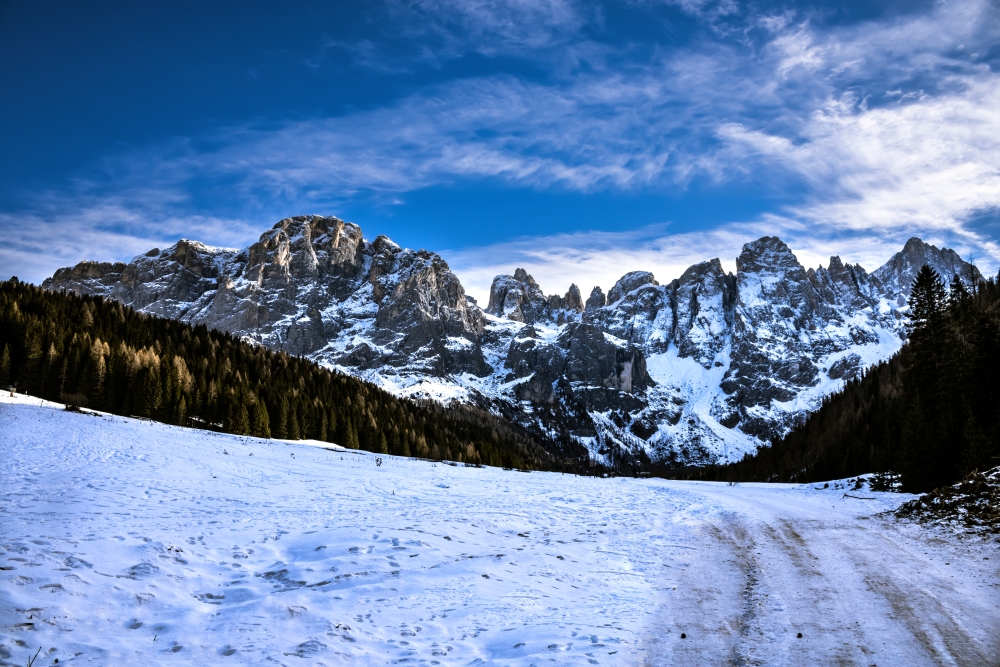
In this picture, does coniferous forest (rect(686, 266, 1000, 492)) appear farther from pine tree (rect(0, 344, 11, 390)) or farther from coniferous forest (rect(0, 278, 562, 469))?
pine tree (rect(0, 344, 11, 390))

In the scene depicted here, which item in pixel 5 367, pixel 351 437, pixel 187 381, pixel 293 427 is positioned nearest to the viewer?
pixel 5 367

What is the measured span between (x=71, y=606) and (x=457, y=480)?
74.5 ft

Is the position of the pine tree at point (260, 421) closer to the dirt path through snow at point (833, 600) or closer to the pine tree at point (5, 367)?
the pine tree at point (5, 367)

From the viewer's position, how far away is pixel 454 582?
11086mm

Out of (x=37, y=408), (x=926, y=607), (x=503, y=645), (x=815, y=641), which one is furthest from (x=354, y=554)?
(x=37, y=408)

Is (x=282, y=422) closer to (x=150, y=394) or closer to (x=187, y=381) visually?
(x=187, y=381)

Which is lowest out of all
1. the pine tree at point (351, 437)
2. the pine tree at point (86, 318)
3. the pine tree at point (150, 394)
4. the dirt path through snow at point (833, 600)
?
the pine tree at point (351, 437)

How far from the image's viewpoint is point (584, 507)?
2088 centimetres

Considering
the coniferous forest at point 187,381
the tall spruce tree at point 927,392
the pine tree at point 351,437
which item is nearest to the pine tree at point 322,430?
the coniferous forest at point 187,381

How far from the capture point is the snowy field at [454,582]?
307 inches

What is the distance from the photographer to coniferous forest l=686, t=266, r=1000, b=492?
29.6 meters

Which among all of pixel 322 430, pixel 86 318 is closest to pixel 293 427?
pixel 322 430

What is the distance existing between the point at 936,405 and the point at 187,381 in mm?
78160

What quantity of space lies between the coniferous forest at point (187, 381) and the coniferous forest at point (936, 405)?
6182 centimetres
